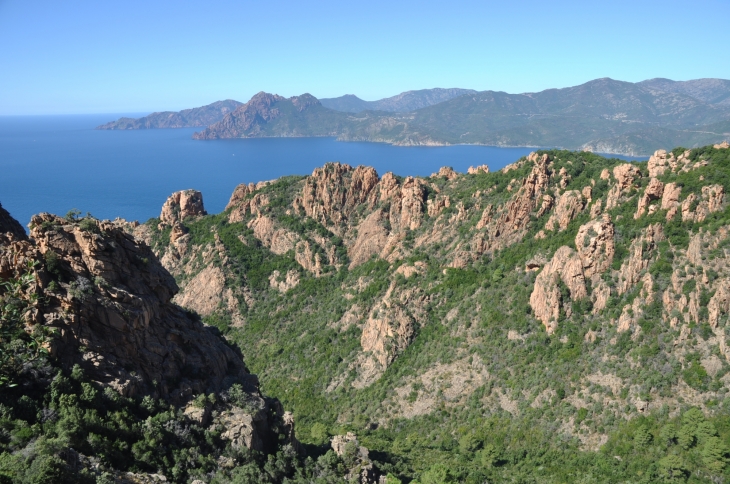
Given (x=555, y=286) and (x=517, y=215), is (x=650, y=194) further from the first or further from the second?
(x=517, y=215)

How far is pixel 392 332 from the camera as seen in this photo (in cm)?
6538

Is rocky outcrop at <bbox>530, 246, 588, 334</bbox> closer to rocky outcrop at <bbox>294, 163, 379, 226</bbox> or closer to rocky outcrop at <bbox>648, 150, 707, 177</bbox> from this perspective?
rocky outcrop at <bbox>648, 150, 707, 177</bbox>

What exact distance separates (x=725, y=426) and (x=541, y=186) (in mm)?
37069

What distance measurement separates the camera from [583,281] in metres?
55.5

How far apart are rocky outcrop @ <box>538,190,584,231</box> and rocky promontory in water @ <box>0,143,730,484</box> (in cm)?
20

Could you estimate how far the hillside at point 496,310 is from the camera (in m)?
44.2

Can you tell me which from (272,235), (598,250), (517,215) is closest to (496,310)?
(598,250)

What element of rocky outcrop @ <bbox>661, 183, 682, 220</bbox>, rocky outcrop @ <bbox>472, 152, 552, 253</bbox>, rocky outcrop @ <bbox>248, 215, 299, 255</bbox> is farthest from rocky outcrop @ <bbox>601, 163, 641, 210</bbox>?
rocky outcrop @ <bbox>248, 215, 299, 255</bbox>

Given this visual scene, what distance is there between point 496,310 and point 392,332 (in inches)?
525

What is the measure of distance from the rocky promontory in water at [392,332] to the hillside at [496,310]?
0.80 feet

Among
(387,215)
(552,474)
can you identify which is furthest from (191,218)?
(552,474)

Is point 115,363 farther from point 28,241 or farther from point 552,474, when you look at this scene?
point 552,474

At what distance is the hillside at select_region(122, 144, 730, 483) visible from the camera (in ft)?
145

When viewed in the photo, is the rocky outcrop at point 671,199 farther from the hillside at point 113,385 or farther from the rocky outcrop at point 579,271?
the hillside at point 113,385
